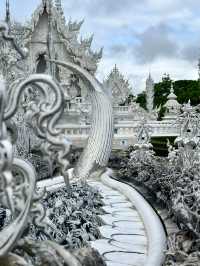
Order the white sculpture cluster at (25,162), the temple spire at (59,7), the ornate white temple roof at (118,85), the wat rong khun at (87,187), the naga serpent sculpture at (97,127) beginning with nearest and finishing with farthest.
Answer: the white sculpture cluster at (25,162) < the wat rong khun at (87,187) < the naga serpent sculpture at (97,127) < the ornate white temple roof at (118,85) < the temple spire at (59,7)

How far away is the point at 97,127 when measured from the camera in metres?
16.0

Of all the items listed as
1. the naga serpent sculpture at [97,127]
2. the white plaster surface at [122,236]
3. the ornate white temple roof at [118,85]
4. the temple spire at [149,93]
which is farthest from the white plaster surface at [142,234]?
the temple spire at [149,93]

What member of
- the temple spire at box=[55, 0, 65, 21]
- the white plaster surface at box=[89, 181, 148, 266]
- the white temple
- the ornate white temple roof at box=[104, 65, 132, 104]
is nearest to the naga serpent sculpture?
the white plaster surface at box=[89, 181, 148, 266]

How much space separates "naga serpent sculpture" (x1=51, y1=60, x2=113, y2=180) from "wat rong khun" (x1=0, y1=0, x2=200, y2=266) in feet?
0.10

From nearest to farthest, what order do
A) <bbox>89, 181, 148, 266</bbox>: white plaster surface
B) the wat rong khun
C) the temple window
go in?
the wat rong khun, <bbox>89, 181, 148, 266</bbox>: white plaster surface, the temple window

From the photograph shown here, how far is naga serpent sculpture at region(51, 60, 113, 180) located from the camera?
15680mm

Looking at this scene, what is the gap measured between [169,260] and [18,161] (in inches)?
103

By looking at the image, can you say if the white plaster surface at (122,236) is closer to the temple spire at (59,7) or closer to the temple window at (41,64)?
the temple spire at (59,7)

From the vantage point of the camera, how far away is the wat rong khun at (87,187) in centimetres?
476

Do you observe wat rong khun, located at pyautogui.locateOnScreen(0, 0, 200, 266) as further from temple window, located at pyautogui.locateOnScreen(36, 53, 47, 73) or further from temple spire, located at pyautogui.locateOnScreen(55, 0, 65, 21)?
temple spire, located at pyautogui.locateOnScreen(55, 0, 65, 21)

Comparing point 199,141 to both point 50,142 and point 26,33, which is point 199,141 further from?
point 26,33

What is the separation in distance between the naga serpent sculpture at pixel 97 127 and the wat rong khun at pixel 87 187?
0.10 ft

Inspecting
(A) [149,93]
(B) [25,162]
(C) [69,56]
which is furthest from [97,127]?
(A) [149,93]

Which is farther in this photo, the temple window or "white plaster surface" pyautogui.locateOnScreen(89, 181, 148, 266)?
the temple window
